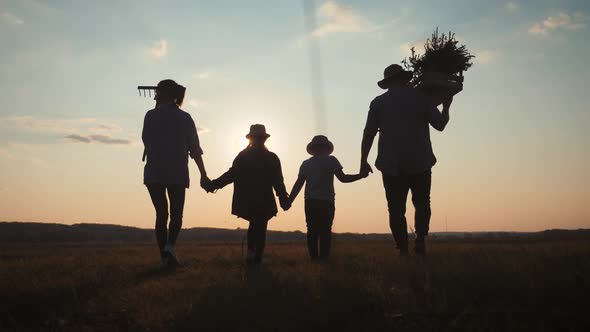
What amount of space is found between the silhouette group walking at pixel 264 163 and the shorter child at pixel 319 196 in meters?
0.89

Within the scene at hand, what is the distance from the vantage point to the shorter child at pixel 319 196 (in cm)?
962

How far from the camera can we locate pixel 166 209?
27.4 feet

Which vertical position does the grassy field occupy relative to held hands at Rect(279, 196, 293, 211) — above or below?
below

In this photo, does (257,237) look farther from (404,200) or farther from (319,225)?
(404,200)

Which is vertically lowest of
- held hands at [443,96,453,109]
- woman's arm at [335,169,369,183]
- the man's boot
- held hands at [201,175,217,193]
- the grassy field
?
the grassy field

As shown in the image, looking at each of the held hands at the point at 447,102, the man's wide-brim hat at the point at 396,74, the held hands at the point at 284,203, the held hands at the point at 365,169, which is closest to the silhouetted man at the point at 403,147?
the man's wide-brim hat at the point at 396,74

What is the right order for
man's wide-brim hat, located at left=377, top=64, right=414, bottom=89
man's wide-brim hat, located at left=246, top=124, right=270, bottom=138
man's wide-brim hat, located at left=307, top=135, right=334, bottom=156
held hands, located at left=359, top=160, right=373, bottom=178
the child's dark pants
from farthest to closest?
man's wide-brim hat, located at left=307, top=135, right=334, bottom=156 → man's wide-brim hat, located at left=246, top=124, right=270, bottom=138 → held hands, located at left=359, top=160, right=373, bottom=178 → man's wide-brim hat, located at left=377, top=64, right=414, bottom=89 → the child's dark pants

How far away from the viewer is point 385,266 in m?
6.51

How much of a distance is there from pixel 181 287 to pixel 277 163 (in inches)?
139

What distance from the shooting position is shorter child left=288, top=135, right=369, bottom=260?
31.6 feet

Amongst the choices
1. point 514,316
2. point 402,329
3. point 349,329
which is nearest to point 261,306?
point 349,329

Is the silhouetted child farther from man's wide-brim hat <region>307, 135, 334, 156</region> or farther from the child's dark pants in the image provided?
man's wide-brim hat <region>307, 135, 334, 156</region>

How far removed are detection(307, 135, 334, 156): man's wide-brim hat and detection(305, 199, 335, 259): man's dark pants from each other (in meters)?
1.01

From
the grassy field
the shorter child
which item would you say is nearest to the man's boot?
the grassy field
